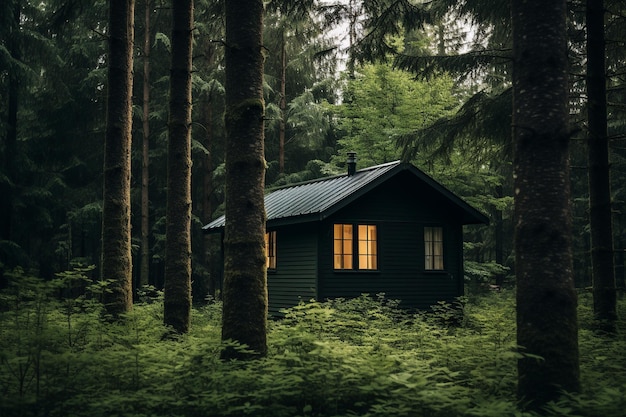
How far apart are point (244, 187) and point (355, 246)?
34.3 feet

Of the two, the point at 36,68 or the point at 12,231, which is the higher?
the point at 36,68

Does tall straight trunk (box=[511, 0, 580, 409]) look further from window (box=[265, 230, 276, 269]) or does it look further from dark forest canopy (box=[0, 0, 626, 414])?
window (box=[265, 230, 276, 269])

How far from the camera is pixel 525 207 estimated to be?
19.6 ft

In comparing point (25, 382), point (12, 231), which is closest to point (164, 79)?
point (12, 231)

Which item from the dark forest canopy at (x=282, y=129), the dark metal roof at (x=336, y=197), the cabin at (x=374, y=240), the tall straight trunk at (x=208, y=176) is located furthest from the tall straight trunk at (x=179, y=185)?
the tall straight trunk at (x=208, y=176)

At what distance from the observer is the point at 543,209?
5.84 m

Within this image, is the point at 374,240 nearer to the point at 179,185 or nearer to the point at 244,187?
the point at 179,185

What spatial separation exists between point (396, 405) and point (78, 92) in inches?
1007

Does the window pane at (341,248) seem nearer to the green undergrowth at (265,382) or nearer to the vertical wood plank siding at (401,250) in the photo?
the vertical wood plank siding at (401,250)

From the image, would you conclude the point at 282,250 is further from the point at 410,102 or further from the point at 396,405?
the point at 396,405

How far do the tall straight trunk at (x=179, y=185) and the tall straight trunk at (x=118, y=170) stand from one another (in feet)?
3.40

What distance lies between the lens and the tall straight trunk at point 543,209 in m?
5.74

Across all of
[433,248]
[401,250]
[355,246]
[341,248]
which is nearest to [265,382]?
[341,248]

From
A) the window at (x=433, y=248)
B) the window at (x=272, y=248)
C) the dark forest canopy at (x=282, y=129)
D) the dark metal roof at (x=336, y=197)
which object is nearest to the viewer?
the dark forest canopy at (x=282, y=129)
